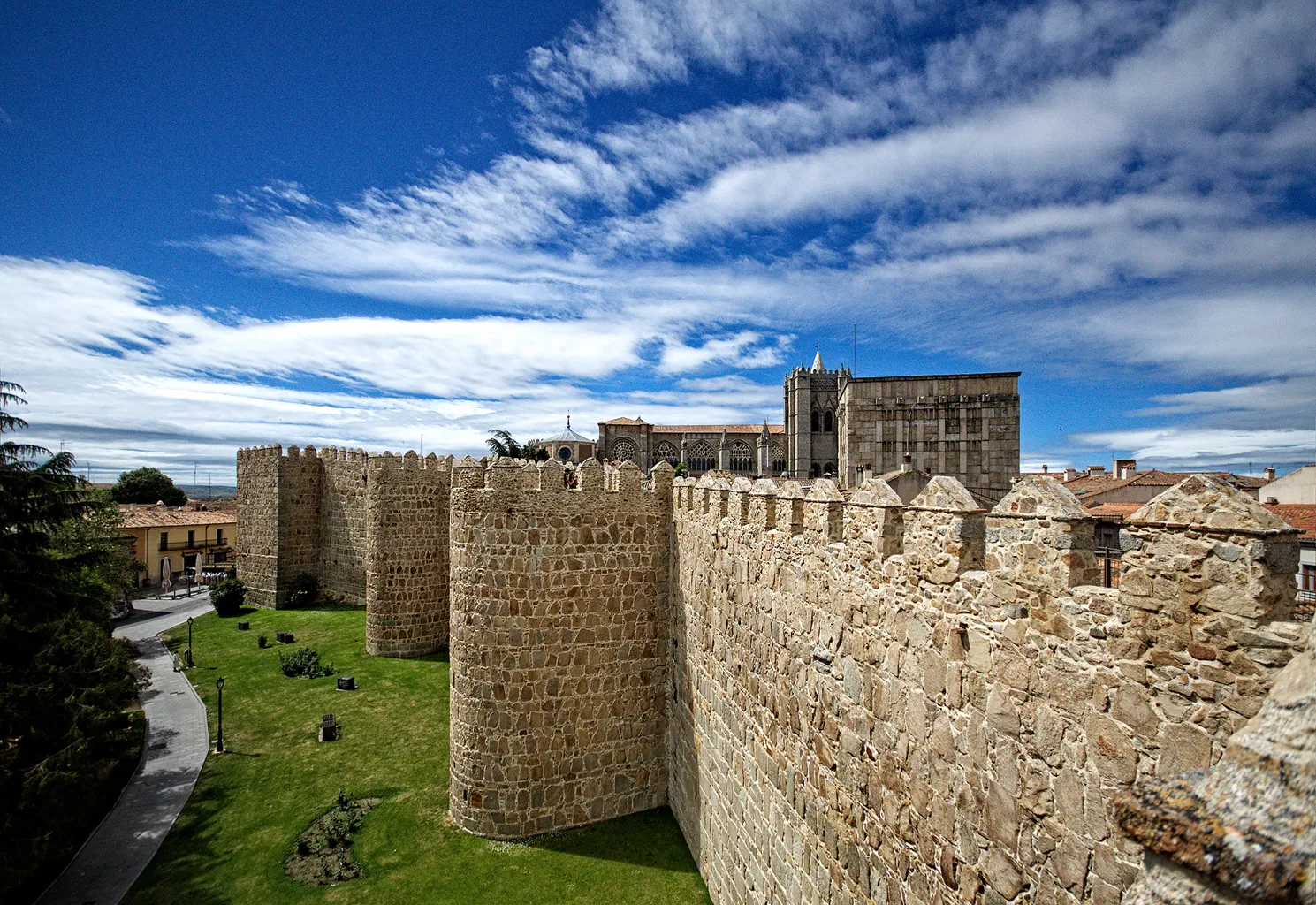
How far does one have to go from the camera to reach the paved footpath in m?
9.52

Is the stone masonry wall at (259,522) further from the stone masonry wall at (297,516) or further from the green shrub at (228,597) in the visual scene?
the green shrub at (228,597)

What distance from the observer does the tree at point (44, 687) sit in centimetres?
832

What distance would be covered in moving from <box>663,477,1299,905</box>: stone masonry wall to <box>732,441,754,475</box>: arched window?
6500 cm

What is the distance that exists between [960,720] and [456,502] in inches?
321

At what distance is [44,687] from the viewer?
29.8ft

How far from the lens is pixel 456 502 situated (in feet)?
32.2

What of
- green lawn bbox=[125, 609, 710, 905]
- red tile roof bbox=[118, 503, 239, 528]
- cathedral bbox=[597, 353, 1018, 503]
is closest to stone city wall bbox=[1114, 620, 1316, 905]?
green lawn bbox=[125, 609, 710, 905]

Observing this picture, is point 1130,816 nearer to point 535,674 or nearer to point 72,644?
point 535,674

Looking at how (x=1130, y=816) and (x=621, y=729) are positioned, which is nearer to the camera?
(x=1130, y=816)

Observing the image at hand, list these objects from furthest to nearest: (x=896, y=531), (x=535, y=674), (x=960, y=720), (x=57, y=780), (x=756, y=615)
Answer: (x=535, y=674)
(x=57, y=780)
(x=756, y=615)
(x=896, y=531)
(x=960, y=720)

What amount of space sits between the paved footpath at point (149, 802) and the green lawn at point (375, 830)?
1.12 feet

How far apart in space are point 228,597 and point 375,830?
20147 mm

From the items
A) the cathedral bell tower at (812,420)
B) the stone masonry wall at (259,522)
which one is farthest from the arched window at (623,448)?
the stone masonry wall at (259,522)

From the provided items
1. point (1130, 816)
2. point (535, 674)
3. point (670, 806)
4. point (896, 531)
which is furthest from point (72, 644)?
point (1130, 816)
